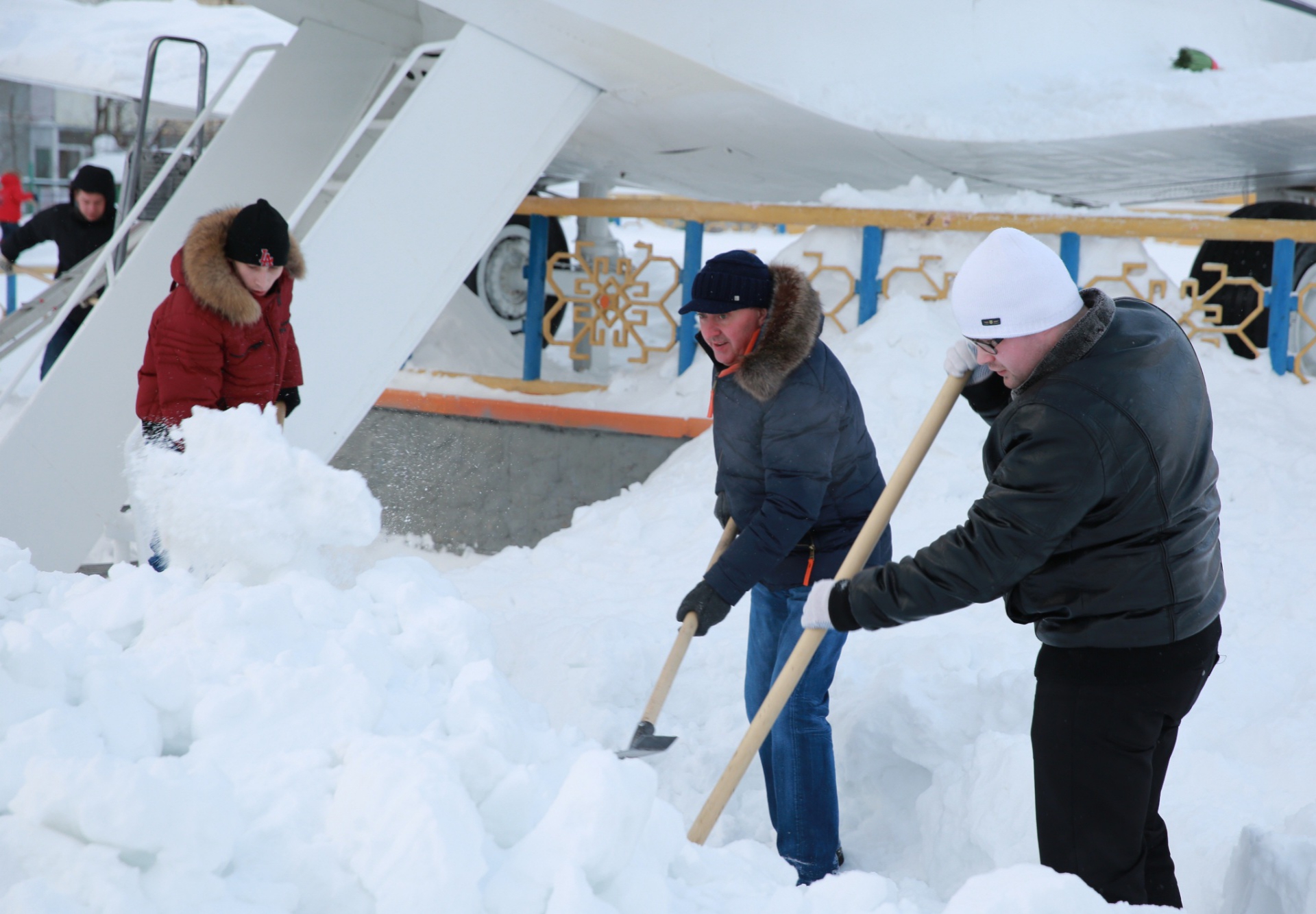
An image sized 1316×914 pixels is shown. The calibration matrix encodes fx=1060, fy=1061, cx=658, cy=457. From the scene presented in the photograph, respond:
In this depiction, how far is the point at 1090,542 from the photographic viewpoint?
6.30ft

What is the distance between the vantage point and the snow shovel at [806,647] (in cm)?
233

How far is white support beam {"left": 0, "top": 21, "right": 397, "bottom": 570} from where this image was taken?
4.45 metres

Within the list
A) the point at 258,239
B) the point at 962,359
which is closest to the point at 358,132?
the point at 258,239

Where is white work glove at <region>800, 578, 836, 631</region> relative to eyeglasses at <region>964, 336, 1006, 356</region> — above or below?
below

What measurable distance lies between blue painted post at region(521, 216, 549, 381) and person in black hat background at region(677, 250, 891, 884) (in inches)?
161

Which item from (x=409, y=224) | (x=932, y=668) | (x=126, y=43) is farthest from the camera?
(x=126, y=43)

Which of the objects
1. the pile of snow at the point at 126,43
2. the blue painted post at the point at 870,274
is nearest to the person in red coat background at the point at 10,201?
the pile of snow at the point at 126,43

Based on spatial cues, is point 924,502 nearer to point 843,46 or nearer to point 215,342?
point 843,46

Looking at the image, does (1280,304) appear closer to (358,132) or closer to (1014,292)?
(1014,292)

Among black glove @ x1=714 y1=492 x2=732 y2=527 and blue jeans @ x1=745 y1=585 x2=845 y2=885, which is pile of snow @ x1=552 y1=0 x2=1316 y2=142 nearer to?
black glove @ x1=714 y1=492 x2=732 y2=527

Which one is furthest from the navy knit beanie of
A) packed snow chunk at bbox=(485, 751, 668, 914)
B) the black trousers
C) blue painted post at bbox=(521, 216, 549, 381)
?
blue painted post at bbox=(521, 216, 549, 381)

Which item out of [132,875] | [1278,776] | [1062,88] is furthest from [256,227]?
[1062,88]

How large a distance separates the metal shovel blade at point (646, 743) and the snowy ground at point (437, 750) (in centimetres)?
32

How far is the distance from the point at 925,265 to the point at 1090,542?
4172 mm
